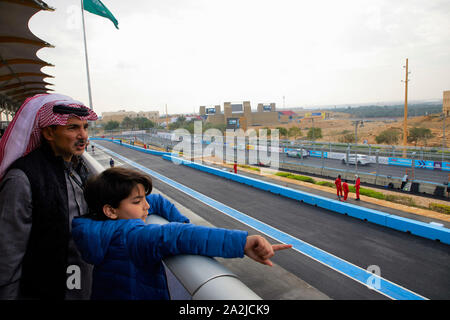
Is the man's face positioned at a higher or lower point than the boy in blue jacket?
higher

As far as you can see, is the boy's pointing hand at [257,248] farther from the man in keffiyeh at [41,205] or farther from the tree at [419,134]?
the tree at [419,134]

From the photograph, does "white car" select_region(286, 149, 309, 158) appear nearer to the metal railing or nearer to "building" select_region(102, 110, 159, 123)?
the metal railing

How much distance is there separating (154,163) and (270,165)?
11207mm

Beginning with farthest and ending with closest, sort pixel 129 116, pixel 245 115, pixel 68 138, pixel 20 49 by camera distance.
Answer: pixel 129 116 → pixel 245 115 → pixel 20 49 → pixel 68 138

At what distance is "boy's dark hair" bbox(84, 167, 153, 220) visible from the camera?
1441 millimetres

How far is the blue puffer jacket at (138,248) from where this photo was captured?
1.20 meters

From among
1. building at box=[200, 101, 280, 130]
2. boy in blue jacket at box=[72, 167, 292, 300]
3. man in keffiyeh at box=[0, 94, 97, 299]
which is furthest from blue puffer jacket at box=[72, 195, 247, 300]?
building at box=[200, 101, 280, 130]

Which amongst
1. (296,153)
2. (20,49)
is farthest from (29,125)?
(296,153)

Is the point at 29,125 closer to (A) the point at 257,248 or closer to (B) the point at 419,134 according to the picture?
(A) the point at 257,248

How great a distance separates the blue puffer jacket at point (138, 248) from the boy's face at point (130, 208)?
0.29 ft

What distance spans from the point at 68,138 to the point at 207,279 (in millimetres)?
1267

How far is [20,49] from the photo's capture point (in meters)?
9.43

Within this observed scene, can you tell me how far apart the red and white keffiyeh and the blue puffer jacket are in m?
0.50
